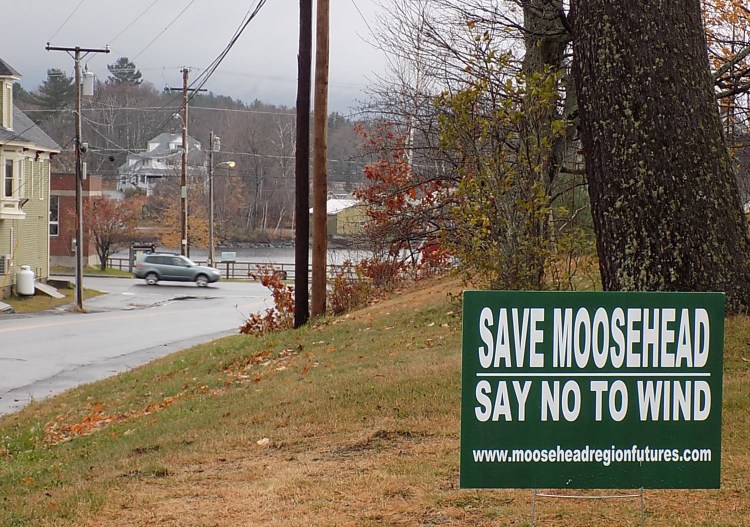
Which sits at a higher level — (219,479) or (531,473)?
(531,473)

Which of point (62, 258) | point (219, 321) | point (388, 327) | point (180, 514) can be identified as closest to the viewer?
point (180, 514)

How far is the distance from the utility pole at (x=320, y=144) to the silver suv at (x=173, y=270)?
3469 cm

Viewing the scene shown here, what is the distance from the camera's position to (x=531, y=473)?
480cm

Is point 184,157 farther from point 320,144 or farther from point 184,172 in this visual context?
point 320,144

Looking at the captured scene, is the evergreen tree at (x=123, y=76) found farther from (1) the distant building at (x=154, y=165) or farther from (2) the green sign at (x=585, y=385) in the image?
(2) the green sign at (x=585, y=385)

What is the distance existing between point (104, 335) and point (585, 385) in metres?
24.6

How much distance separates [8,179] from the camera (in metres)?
41.7

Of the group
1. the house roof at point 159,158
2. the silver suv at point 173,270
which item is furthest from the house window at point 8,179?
the house roof at point 159,158

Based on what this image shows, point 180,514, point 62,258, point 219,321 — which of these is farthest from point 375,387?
point 62,258

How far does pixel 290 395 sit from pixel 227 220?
261 feet

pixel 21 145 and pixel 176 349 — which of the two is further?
pixel 21 145

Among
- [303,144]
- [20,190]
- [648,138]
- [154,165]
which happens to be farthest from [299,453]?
[154,165]

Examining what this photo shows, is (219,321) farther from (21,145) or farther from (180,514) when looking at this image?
(180,514)

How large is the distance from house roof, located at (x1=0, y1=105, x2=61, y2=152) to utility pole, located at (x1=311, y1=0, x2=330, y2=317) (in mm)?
25317
